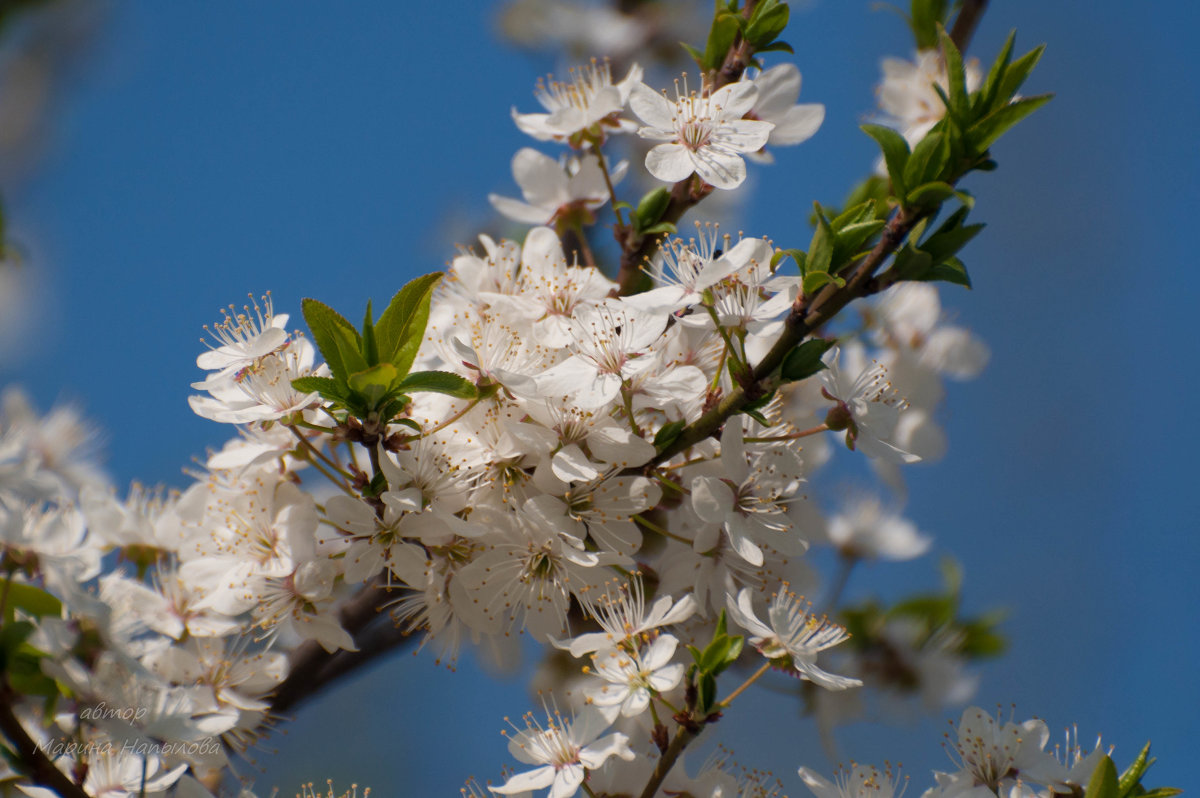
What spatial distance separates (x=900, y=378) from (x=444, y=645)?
96cm

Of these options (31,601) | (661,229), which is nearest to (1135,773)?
(661,229)

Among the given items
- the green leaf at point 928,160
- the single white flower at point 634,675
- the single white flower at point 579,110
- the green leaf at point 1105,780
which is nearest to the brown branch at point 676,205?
the single white flower at point 579,110

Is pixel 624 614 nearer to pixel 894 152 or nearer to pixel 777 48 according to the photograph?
pixel 894 152

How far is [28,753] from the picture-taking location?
812mm

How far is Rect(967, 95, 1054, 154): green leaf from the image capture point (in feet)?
2.87

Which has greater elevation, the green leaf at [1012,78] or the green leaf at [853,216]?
the green leaf at [1012,78]

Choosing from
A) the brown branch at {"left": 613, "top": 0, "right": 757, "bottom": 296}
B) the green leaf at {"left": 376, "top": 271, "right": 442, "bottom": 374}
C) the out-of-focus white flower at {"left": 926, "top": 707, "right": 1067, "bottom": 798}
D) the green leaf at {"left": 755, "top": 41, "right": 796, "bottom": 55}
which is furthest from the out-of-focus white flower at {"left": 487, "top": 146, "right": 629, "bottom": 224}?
the out-of-focus white flower at {"left": 926, "top": 707, "right": 1067, "bottom": 798}

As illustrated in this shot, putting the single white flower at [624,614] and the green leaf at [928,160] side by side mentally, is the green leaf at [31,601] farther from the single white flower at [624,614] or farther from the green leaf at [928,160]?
the green leaf at [928,160]

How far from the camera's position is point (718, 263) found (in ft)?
3.24

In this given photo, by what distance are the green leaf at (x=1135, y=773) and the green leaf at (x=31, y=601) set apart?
1.15 meters

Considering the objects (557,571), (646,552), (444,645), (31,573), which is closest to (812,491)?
(646,552)

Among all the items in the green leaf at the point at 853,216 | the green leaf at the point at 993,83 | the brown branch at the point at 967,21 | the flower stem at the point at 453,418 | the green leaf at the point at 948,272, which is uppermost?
the brown branch at the point at 967,21

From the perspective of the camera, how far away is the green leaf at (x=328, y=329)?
938 millimetres

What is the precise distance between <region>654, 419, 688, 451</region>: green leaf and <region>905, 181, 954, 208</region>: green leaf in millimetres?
338
